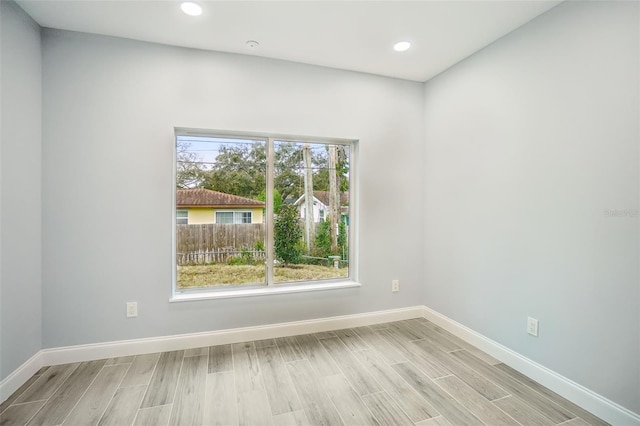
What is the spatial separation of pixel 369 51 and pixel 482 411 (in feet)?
9.07

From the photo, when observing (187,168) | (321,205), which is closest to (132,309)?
(187,168)

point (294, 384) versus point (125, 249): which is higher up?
point (125, 249)

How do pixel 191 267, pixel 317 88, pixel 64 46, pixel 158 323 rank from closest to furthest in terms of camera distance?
pixel 64 46 < pixel 158 323 < pixel 191 267 < pixel 317 88

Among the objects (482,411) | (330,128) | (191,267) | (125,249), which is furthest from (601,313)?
(125,249)

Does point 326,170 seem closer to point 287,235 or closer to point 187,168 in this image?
point 287,235

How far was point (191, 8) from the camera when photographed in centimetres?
200

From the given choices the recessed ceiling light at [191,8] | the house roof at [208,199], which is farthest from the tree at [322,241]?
the recessed ceiling light at [191,8]

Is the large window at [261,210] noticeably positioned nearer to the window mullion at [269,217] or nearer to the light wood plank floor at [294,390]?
the window mullion at [269,217]

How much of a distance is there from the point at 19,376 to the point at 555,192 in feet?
12.4

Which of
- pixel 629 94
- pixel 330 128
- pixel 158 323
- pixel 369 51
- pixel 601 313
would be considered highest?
pixel 369 51

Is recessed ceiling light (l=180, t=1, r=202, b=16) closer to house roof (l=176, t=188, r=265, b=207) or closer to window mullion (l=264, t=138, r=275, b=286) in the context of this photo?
window mullion (l=264, t=138, r=275, b=286)

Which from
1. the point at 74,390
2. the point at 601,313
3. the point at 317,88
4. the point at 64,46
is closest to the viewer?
the point at 601,313

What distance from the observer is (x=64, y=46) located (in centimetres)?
224

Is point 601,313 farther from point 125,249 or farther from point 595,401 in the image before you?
point 125,249
